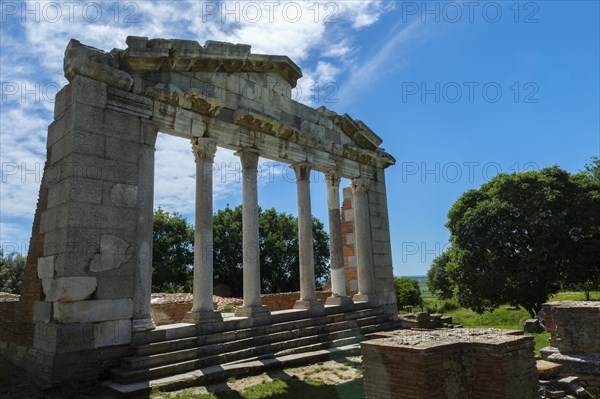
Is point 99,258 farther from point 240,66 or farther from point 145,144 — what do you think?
point 240,66

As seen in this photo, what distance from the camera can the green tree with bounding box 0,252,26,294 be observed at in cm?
3344

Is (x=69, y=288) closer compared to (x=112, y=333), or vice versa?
(x=69, y=288)

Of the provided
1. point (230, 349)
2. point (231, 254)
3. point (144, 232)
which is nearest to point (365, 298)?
point (230, 349)

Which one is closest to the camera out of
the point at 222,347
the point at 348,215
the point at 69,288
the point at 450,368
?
the point at 450,368

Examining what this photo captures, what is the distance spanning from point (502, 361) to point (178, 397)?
546 centimetres

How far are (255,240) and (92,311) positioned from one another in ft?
15.8

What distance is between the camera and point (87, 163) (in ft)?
29.6

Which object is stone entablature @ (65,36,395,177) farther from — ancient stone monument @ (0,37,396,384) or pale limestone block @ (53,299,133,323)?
pale limestone block @ (53,299,133,323)

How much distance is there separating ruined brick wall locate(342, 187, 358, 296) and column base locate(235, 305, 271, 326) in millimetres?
5942

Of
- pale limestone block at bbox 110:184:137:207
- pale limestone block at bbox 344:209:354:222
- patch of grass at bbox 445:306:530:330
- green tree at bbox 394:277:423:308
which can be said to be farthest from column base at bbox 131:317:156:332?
green tree at bbox 394:277:423:308

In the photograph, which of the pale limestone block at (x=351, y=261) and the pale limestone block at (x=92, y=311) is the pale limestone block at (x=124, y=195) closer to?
the pale limestone block at (x=92, y=311)

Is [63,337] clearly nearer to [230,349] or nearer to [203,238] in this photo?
[230,349]

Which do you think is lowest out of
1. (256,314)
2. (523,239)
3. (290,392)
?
(290,392)

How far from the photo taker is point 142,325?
9.18 m
